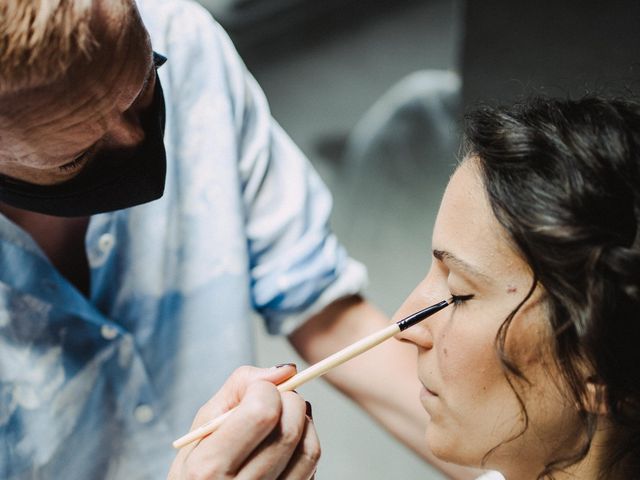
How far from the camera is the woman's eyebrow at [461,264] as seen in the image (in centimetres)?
75

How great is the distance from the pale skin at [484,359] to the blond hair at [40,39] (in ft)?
1.19

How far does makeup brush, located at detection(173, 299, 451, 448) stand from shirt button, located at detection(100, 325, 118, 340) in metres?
0.24

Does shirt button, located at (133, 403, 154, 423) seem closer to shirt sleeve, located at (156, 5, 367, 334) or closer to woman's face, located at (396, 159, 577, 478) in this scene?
shirt sleeve, located at (156, 5, 367, 334)

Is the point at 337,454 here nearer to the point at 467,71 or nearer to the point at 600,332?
the point at 467,71

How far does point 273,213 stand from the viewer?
3.39 ft

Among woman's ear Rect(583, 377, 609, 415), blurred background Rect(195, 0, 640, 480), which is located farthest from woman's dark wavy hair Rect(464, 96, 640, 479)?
blurred background Rect(195, 0, 640, 480)

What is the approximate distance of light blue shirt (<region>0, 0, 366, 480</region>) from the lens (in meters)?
0.89

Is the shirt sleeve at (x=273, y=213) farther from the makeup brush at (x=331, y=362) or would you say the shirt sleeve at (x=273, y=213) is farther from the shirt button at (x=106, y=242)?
the makeup brush at (x=331, y=362)

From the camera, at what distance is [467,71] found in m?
1.35

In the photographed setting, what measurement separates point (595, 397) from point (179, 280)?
1.63ft

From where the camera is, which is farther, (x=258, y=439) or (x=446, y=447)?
(x=446, y=447)

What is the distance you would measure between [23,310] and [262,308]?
0.30 m

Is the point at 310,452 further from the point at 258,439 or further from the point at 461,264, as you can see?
the point at 461,264

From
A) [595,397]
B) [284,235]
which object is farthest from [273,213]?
[595,397]
